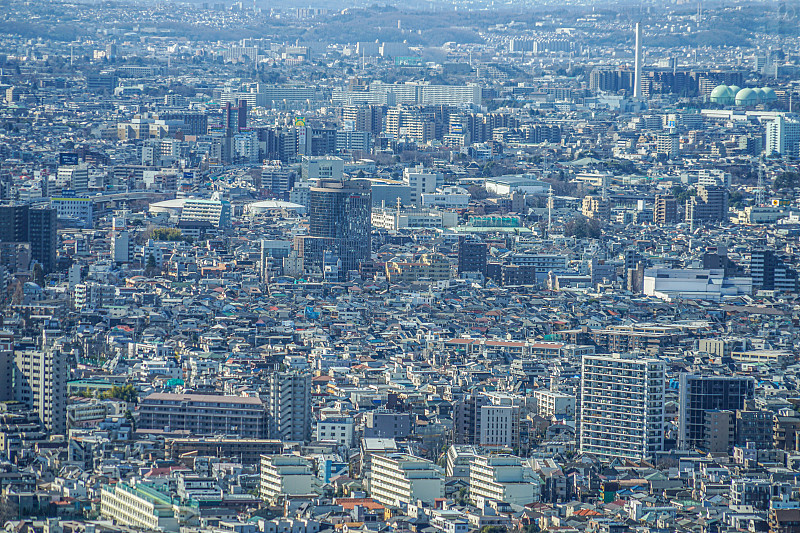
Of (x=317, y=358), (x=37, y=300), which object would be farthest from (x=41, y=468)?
(x=37, y=300)

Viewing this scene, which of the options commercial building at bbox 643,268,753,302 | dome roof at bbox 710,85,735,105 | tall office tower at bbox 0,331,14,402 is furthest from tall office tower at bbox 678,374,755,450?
dome roof at bbox 710,85,735,105

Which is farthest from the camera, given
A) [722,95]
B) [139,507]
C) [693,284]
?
[722,95]

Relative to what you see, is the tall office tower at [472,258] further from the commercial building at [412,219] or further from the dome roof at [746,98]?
the dome roof at [746,98]

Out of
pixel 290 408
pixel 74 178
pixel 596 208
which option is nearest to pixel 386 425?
pixel 290 408

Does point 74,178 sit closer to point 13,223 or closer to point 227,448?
point 13,223

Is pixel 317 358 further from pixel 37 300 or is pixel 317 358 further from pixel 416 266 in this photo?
pixel 416 266

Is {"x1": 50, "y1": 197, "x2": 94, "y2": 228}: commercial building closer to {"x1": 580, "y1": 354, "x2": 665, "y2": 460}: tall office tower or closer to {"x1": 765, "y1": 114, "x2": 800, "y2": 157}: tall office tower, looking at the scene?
{"x1": 580, "y1": 354, "x2": 665, "y2": 460}: tall office tower
